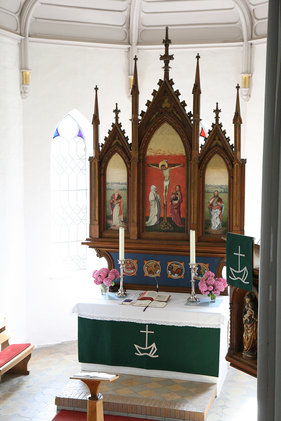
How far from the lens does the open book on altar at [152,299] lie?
7795mm

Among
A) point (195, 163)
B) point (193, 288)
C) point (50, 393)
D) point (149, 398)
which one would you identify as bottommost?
point (50, 393)

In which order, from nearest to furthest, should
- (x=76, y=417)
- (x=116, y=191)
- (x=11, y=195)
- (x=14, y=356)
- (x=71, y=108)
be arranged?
(x=76, y=417), (x=14, y=356), (x=116, y=191), (x=11, y=195), (x=71, y=108)

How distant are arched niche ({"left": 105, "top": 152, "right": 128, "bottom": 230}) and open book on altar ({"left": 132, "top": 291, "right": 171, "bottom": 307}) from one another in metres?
1.13

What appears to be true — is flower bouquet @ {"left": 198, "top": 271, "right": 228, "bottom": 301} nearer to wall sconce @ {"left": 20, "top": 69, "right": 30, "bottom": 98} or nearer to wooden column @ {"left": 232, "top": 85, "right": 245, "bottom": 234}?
wooden column @ {"left": 232, "top": 85, "right": 245, "bottom": 234}

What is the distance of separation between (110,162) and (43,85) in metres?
2.62

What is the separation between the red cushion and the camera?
7.92 m

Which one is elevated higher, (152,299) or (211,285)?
(211,285)

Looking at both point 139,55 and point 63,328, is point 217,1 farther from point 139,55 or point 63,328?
point 63,328

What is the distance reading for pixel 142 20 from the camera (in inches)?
417

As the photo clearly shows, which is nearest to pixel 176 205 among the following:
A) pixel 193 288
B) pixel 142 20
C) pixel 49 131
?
pixel 193 288

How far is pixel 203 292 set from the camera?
7.86 m

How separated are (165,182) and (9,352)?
11.6ft

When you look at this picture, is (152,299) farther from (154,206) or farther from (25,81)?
(25,81)

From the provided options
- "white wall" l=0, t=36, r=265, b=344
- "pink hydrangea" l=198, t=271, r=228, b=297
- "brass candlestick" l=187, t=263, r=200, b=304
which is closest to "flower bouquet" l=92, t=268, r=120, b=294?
"brass candlestick" l=187, t=263, r=200, b=304
